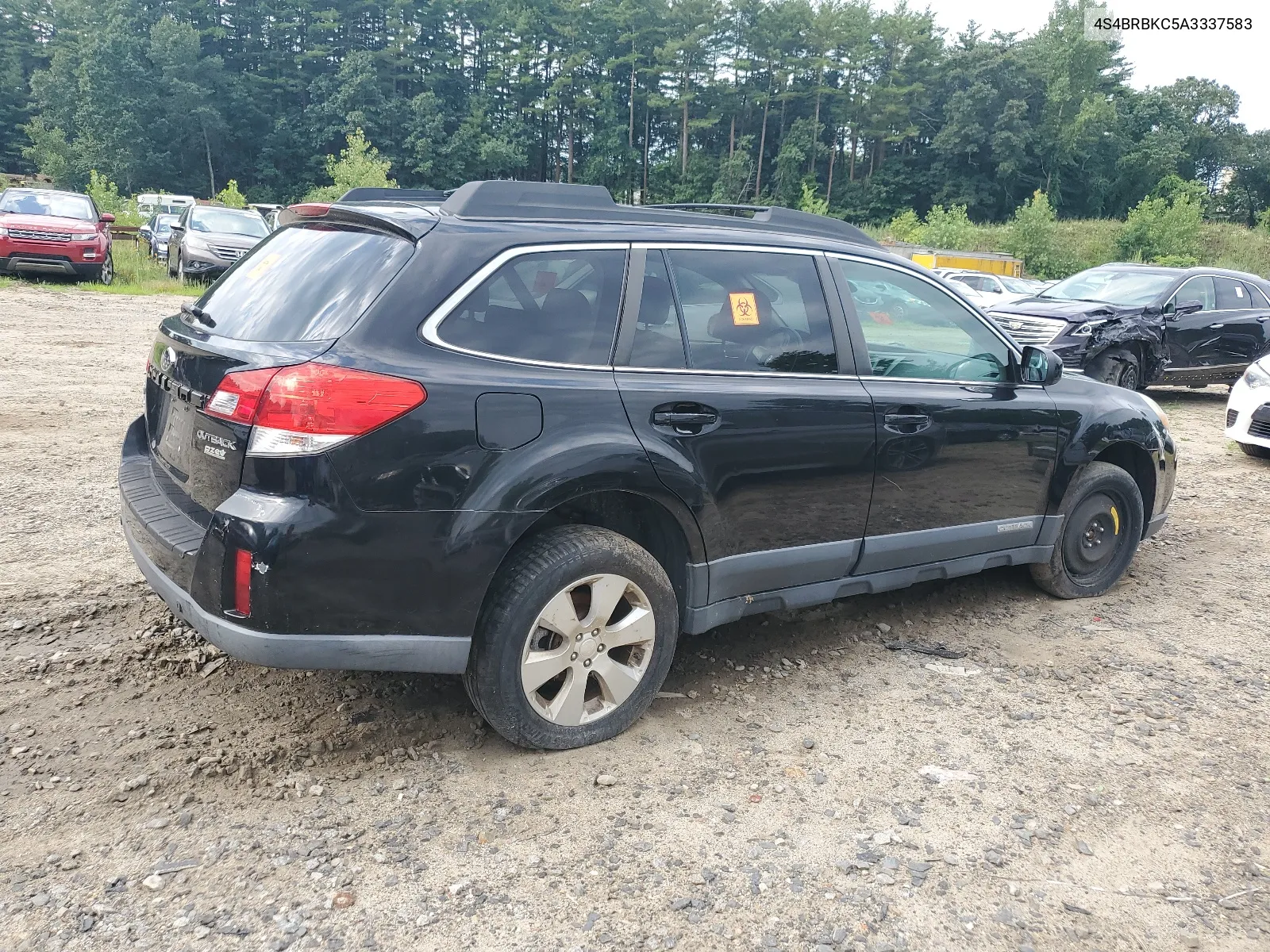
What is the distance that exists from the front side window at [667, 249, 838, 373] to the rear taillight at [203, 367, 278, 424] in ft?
4.72

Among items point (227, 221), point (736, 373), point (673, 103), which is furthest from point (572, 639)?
point (673, 103)

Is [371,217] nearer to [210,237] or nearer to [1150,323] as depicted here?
[1150,323]

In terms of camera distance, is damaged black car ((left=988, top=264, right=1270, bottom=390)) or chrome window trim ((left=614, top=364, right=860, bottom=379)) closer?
chrome window trim ((left=614, top=364, right=860, bottom=379))

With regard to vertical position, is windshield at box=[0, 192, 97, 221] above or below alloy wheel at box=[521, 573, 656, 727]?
above

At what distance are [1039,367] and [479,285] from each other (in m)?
2.77

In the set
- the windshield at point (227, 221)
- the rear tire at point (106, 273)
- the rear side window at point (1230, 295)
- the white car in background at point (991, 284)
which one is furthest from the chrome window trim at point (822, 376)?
the white car in background at point (991, 284)

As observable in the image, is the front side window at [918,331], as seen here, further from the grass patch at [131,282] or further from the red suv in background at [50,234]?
the red suv in background at [50,234]

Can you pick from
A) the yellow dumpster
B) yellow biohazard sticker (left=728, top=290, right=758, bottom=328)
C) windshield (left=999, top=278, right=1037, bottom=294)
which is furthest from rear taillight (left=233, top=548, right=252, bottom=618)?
the yellow dumpster

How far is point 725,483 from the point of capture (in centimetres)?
346

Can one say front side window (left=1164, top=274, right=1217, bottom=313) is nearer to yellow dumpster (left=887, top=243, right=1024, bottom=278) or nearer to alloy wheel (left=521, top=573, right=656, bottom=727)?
alloy wheel (left=521, top=573, right=656, bottom=727)

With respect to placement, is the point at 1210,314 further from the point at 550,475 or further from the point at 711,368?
the point at 550,475

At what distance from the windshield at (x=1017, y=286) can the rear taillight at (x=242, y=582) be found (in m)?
22.5

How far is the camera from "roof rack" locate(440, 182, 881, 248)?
11.0ft

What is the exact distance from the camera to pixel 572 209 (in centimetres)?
352
